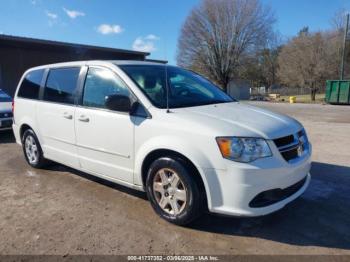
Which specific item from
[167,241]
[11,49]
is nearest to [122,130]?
[167,241]

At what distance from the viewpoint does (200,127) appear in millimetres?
3020

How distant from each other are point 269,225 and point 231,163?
993 millimetres

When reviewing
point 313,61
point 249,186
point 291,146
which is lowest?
point 249,186

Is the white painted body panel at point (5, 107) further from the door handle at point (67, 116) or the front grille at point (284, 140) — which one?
the front grille at point (284, 140)

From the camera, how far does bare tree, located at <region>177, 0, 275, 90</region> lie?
3928cm

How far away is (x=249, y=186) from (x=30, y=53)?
20761 millimetres

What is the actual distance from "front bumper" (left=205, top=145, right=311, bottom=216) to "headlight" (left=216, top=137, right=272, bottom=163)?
0.06 m

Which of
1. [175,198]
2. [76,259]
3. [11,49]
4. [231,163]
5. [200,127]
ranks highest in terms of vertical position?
[11,49]

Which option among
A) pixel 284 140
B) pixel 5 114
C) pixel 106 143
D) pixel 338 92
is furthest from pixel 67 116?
pixel 338 92

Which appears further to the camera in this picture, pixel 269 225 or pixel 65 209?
pixel 65 209

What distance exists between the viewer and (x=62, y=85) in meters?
4.60

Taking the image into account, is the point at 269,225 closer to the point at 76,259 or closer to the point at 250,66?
the point at 76,259

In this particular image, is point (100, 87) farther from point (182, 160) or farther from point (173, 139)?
point (182, 160)

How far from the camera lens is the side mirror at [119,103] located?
346 cm
